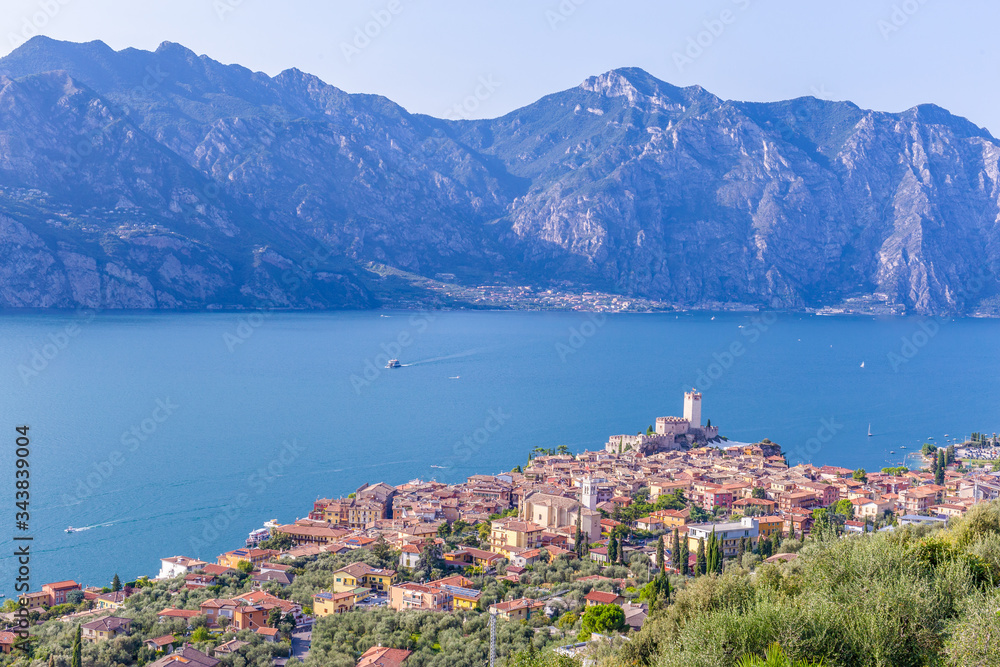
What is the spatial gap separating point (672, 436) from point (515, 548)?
24.0 metres

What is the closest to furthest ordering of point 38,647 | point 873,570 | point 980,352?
point 873,570 < point 38,647 < point 980,352

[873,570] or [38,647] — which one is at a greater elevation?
[873,570]

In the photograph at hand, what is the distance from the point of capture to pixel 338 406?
218ft

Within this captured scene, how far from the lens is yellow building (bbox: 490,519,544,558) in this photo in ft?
100

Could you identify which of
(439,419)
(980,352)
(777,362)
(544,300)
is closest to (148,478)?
(439,419)

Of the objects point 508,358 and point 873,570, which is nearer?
point 873,570

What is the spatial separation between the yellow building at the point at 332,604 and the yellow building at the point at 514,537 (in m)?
7.05

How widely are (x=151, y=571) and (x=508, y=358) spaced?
6690 centimetres

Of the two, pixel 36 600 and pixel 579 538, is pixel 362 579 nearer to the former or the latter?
pixel 579 538

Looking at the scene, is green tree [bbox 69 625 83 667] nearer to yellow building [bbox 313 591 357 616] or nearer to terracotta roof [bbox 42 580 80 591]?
yellow building [bbox 313 591 357 616]

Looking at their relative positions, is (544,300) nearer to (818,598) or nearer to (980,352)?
(980,352)

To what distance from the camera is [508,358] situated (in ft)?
316

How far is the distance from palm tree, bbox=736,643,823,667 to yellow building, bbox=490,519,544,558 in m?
20.2

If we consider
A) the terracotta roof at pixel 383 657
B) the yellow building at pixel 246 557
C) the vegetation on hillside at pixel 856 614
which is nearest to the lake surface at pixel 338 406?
the yellow building at pixel 246 557
